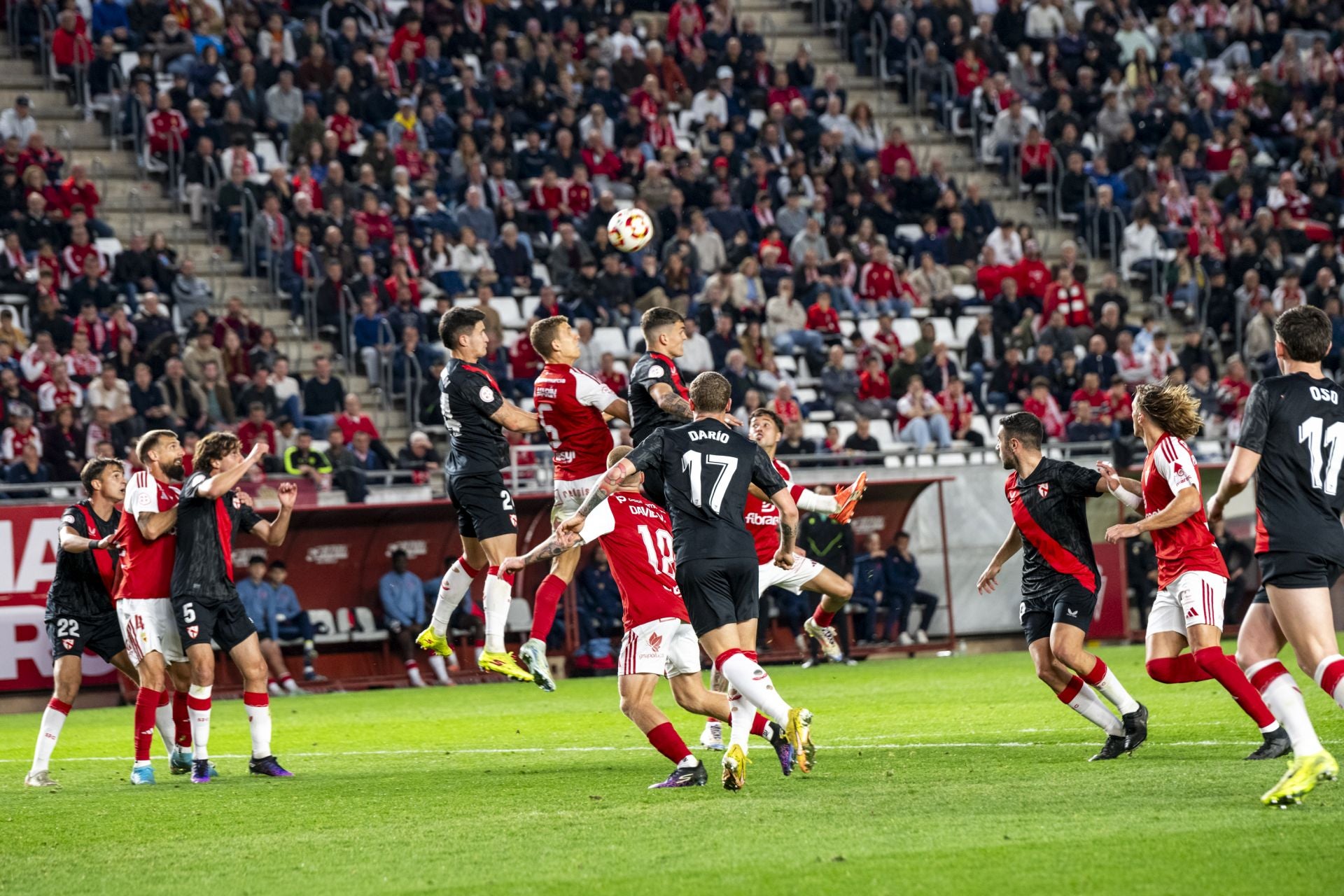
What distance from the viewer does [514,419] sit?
11992mm

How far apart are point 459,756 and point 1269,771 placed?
5.76 meters

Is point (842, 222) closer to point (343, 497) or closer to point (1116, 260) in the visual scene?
point (1116, 260)

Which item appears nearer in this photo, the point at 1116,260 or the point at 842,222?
the point at 842,222

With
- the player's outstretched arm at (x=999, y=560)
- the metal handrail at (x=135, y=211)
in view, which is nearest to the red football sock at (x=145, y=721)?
the player's outstretched arm at (x=999, y=560)

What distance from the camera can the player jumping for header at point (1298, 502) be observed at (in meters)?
8.38

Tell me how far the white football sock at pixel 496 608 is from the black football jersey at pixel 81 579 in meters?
2.96

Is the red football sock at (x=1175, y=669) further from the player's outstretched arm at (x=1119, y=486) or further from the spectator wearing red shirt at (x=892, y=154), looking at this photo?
the spectator wearing red shirt at (x=892, y=154)

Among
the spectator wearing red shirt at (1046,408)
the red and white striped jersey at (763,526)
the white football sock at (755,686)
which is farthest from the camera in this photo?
the spectator wearing red shirt at (1046,408)

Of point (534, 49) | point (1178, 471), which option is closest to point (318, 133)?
point (534, 49)

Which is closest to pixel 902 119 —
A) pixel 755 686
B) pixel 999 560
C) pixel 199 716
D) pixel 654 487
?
pixel 999 560

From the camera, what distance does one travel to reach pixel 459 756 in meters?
12.9

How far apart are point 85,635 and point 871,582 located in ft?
41.8

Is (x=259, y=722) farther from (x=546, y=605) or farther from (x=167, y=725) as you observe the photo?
(x=546, y=605)

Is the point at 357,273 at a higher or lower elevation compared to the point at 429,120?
lower
